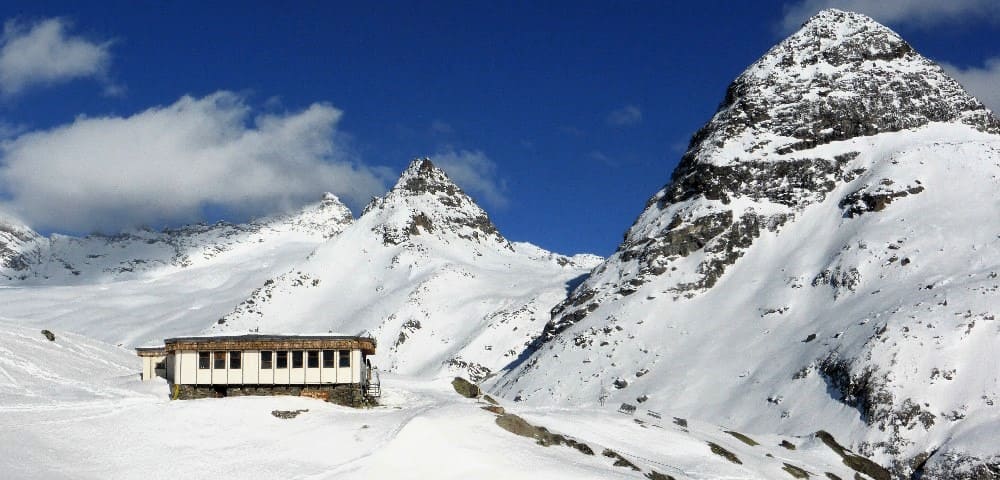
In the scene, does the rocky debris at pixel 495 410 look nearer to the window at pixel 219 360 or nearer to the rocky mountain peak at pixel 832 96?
the window at pixel 219 360

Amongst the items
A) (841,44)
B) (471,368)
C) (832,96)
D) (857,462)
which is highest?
(841,44)

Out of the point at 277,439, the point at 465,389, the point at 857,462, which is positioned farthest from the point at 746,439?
the point at 277,439

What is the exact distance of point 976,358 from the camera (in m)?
77.7

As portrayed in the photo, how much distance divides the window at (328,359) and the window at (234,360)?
4897 mm

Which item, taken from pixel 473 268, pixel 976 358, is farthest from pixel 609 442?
pixel 473 268

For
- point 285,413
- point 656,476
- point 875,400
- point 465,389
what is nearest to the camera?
point 656,476

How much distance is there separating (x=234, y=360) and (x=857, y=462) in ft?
141

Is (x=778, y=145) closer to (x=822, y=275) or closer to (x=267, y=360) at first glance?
(x=822, y=275)

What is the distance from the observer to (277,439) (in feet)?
153

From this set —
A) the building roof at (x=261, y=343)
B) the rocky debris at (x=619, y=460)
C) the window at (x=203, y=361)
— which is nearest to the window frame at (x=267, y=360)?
the building roof at (x=261, y=343)

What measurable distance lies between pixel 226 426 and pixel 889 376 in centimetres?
5396

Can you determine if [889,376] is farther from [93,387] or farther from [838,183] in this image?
[93,387]

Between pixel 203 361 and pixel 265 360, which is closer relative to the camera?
pixel 203 361

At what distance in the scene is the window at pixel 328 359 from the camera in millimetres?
58438
